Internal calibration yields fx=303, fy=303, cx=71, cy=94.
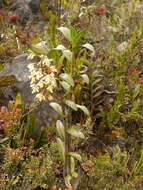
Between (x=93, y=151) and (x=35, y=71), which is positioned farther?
(x=93, y=151)

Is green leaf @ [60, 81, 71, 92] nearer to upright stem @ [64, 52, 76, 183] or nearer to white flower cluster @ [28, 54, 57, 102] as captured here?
white flower cluster @ [28, 54, 57, 102]

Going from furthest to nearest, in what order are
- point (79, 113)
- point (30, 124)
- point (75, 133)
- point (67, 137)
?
1. point (79, 113)
2. point (30, 124)
3. point (67, 137)
4. point (75, 133)

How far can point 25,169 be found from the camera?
9.10 ft

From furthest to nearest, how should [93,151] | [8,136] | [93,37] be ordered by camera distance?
[93,37], [93,151], [8,136]

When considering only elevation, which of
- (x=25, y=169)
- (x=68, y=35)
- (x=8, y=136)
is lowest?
(x=25, y=169)

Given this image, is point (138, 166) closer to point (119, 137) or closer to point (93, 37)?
point (119, 137)

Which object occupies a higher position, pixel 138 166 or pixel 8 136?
pixel 8 136

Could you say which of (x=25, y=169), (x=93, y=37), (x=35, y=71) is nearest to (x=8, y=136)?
(x=25, y=169)

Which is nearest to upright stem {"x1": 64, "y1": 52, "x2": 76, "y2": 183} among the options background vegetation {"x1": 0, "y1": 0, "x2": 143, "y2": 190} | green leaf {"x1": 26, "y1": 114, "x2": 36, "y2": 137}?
background vegetation {"x1": 0, "y1": 0, "x2": 143, "y2": 190}

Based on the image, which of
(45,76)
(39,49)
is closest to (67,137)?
(45,76)

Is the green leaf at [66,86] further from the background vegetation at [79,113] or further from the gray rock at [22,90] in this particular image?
the gray rock at [22,90]

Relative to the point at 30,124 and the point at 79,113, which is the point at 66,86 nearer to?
the point at 30,124

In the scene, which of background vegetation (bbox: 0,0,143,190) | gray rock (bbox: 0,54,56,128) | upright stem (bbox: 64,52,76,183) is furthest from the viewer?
gray rock (bbox: 0,54,56,128)

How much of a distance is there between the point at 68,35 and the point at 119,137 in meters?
1.65
